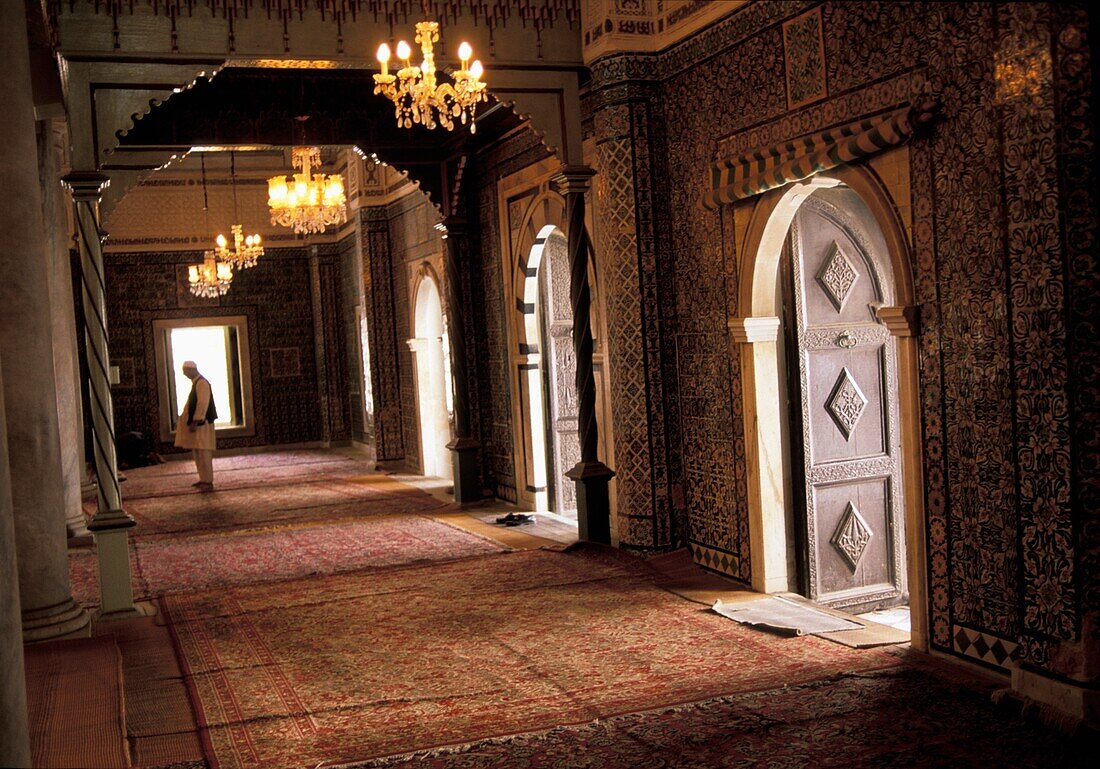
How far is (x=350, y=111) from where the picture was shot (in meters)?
9.52

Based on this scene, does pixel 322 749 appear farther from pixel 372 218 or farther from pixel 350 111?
pixel 372 218

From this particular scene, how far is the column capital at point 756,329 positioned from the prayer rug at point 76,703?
3.77m

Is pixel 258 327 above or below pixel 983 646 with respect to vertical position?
above

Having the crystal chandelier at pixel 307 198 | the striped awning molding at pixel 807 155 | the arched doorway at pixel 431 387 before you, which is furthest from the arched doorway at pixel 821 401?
the arched doorway at pixel 431 387

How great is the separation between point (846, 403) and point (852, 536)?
2.84 feet

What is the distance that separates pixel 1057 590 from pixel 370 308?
11.4 meters

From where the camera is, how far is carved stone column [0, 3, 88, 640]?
5.40 m

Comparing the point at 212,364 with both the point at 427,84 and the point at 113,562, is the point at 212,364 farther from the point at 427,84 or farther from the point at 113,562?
the point at 427,84

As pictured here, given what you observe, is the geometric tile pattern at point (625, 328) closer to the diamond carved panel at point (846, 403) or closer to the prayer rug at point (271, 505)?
the diamond carved panel at point (846, 403)

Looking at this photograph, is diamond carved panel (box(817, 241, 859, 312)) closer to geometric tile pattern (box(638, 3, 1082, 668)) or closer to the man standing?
geometric tile pattern (box(638, 3, 1082, 668))

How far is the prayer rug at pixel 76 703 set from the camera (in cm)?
400

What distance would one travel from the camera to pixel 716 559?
23.3 ft

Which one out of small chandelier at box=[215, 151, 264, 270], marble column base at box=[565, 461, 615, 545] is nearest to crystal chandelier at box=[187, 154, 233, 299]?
small chandelier at box=[215, 151, 264, 270]

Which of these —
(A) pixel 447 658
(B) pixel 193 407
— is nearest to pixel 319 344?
(B) pixel 193 407
